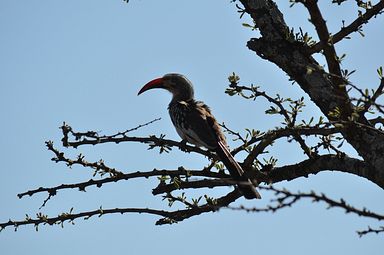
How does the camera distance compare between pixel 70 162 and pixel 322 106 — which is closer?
pixel 322 106

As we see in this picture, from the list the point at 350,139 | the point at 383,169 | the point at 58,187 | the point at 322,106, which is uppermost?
the point at 58,187

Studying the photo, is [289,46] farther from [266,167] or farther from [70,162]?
[70,162]

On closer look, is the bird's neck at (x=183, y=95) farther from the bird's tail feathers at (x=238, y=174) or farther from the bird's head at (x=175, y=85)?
the bird's tail feathers at (x=238, y=174)

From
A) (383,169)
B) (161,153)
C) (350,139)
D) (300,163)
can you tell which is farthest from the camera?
(161,153)

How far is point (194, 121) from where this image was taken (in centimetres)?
689

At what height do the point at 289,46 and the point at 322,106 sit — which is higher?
the point at 289,46

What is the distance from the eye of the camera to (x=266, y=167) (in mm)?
4641

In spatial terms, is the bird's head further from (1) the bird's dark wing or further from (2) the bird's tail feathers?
(2) the bird's tail feathers

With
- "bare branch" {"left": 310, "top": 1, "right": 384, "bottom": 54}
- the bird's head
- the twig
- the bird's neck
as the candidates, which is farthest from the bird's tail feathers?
the bird's head

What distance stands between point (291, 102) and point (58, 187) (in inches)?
65.0

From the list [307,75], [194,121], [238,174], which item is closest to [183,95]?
[194,121]

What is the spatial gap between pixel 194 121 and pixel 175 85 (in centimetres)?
161

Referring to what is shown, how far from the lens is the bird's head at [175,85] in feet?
27.5

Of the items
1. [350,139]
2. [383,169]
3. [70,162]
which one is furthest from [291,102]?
[70,162]
